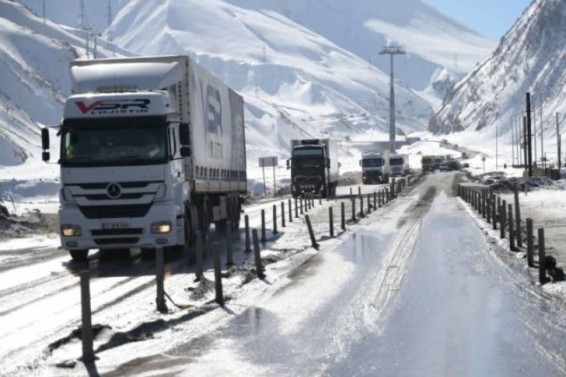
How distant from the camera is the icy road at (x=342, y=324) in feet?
35.1

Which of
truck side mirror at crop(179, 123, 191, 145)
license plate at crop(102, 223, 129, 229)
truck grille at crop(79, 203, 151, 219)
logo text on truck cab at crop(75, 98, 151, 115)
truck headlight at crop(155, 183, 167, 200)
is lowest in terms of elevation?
license plate at crop(102, 223, 129, 229)

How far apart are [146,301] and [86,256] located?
9040mm

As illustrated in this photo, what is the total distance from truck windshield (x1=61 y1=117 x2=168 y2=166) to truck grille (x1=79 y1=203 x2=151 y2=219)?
94 cm

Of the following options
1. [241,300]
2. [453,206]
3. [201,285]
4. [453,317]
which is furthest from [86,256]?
[453,206]

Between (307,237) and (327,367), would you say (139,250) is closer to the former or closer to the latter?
(307,237)

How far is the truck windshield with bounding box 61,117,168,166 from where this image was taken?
21.9m

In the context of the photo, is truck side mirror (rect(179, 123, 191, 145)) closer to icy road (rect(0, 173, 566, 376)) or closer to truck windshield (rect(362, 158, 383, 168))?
icy road (rect(0, 173, 566, 376))

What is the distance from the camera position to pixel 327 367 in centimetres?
1052

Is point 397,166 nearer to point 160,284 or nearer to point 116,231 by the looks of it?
point 116,231

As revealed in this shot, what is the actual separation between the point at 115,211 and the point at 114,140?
4.90ft

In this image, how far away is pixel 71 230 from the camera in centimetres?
2212

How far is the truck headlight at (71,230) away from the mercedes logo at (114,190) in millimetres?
1017

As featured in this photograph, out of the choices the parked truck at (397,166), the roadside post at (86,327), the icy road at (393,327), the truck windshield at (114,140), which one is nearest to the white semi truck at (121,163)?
the truck windshield at (114,140)

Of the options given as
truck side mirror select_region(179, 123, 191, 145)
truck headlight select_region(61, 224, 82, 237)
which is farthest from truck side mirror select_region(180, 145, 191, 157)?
truck headlight select_region(61, 224, 82, 237)
